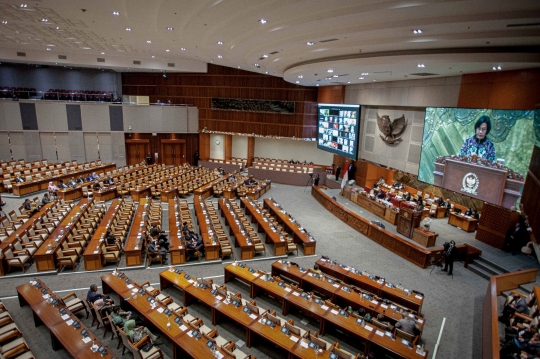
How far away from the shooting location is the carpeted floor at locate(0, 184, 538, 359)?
21.1ft

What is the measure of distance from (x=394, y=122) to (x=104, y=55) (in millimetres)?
19051

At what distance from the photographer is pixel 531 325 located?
21.1 ft

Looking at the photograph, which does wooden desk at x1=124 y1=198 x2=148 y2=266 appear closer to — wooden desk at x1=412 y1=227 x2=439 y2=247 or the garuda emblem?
wooden desk at x1=412 y1=227 x2=439 y2=247

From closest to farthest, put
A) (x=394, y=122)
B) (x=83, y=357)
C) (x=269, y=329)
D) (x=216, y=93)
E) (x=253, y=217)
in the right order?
1. (x=83, y=357)
2. (x=269, y=329)
3. (x=253, y=217)
4. (x=394, y=122)
5. (x=216, y=93)

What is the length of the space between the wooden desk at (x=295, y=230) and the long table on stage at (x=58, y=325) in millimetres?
6785

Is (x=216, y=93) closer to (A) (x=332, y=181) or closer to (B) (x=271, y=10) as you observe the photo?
(A) (x=332, y=181)

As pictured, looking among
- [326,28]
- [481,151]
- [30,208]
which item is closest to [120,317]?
[326,28]

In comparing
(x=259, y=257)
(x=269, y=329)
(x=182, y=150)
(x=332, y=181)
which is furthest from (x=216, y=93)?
(x=269, y=329)

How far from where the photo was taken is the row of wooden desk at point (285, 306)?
219 inches

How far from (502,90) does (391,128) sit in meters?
5.59

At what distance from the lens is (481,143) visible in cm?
970

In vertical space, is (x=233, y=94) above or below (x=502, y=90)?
above

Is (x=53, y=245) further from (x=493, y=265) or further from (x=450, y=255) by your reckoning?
(x=493, y=265)

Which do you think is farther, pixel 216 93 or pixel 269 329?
pixel 216 93
